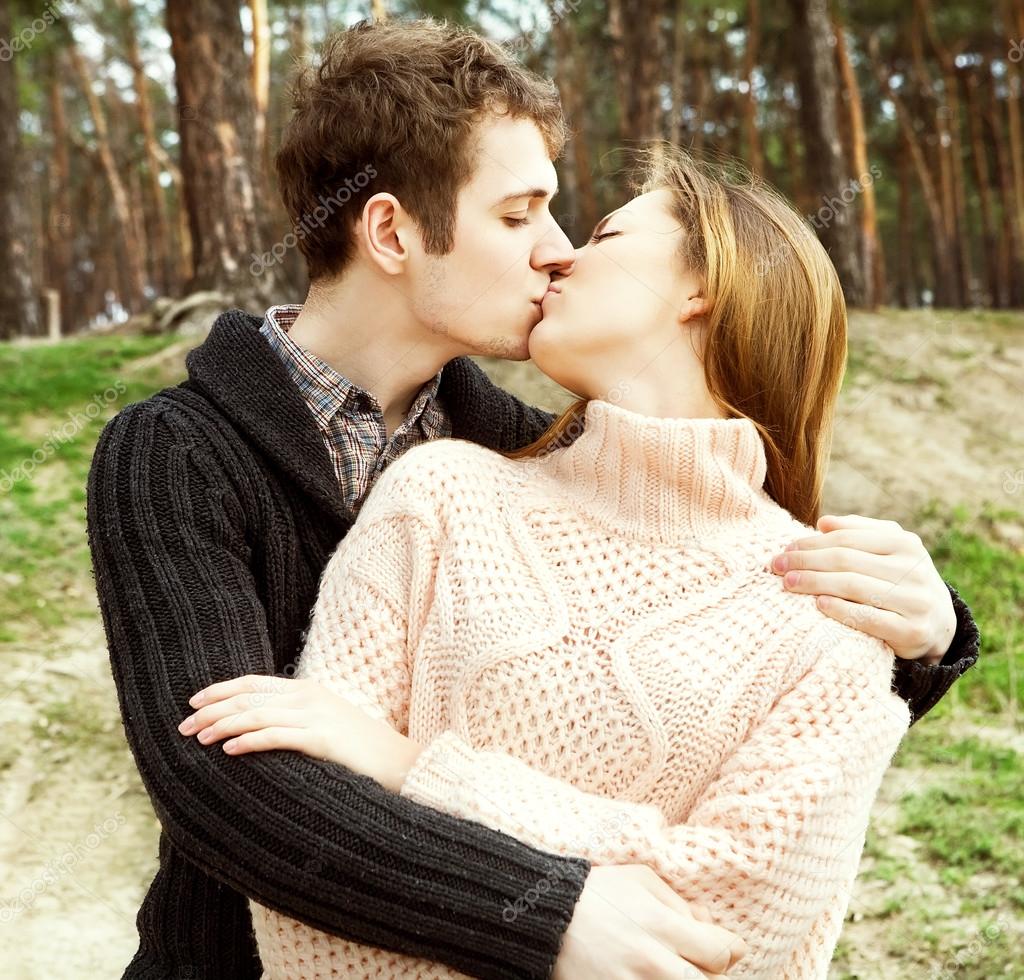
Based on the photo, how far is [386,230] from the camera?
2.44m

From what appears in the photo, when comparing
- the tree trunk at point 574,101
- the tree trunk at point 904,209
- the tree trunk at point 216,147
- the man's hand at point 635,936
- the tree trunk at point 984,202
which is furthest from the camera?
the tree trunk at point 904,209

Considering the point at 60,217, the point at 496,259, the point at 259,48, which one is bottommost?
the point at 496,259

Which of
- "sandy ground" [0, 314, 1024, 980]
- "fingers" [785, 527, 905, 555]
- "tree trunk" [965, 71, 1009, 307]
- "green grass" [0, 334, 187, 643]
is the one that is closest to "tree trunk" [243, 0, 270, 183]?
"green grass" [0, 334, 187, 643]

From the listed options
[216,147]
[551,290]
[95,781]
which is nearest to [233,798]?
[551,290]

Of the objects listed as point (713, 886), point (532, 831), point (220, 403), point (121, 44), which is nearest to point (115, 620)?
point (220, 403)

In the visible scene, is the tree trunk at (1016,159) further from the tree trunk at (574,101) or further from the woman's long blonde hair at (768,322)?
the woman's long blonde hair at (768,322)

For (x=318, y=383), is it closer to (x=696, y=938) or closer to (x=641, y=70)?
(x=696, y=938)

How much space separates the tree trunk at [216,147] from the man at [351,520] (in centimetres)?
488

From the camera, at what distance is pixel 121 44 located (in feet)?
64.0

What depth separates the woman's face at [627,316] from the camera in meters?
2.12

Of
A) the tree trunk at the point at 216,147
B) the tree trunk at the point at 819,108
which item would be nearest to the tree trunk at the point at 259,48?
the tree trunk at the point at 216,147

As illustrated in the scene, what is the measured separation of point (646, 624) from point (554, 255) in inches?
33.7

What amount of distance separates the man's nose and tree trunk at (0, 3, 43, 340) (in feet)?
29.1

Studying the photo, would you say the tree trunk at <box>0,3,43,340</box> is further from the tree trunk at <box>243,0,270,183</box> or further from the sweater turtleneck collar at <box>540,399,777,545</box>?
the sweater turtleneck collar at <box>540,399,777,545</box>
